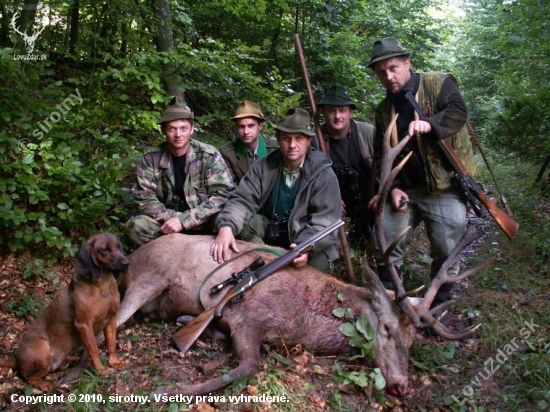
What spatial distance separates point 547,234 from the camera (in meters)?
6.00

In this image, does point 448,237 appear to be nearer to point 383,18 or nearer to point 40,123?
point 40,123

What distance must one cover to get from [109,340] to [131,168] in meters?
2.85

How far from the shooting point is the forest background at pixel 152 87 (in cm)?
470

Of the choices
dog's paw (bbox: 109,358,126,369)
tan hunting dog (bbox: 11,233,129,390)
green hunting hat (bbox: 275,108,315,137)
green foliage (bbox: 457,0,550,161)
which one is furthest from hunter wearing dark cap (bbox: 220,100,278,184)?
green foliage (bbox: 457,0,550,161)

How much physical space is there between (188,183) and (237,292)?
5.78 feet

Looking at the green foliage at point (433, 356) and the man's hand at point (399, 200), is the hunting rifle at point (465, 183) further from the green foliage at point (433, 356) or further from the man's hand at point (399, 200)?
the green foliage at point (433, 356)

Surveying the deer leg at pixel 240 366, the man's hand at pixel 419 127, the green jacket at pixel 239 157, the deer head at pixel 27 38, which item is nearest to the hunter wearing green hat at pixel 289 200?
the deer leg at pixel 240 366

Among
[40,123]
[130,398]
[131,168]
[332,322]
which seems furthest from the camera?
[131,168]

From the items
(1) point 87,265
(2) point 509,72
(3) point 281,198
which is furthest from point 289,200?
(2) point 509,72

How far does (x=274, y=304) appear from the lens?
401 cm

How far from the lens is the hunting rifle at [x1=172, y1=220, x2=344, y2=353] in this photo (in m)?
3.78

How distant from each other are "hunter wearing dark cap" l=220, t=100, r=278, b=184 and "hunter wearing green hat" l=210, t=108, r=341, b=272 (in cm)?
112

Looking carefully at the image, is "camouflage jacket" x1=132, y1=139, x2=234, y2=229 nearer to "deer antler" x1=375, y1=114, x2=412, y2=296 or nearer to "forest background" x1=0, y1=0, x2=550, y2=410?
"forest background" x1=0, y1=0, x2=550, y2=410

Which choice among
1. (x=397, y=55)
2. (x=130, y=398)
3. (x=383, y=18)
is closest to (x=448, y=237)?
(x=397, y=55)
